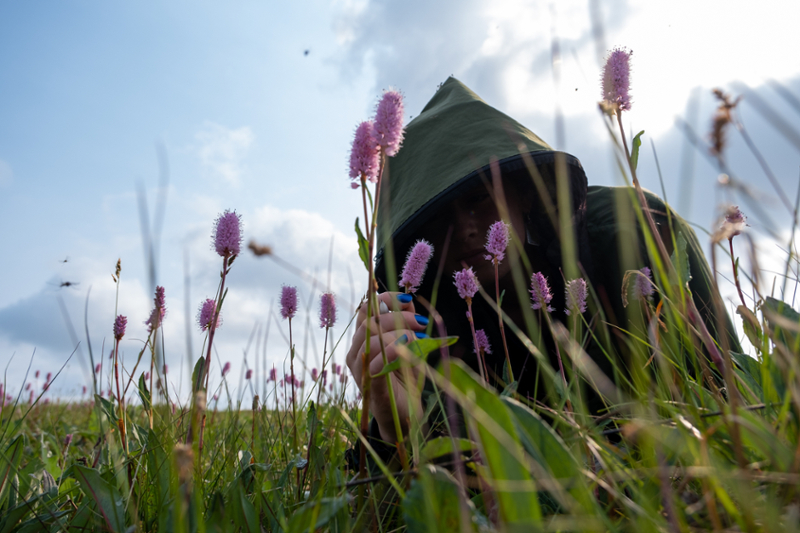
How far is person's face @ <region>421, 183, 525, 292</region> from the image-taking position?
3062mm

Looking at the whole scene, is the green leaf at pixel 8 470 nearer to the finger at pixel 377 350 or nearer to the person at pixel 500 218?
the finger at pixel 377 350

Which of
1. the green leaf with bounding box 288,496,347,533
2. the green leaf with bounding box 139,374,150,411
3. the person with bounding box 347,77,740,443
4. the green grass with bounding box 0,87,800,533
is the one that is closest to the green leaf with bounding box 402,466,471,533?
the green grass with bounding box 0,87,800,533

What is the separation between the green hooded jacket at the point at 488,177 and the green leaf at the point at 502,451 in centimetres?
210

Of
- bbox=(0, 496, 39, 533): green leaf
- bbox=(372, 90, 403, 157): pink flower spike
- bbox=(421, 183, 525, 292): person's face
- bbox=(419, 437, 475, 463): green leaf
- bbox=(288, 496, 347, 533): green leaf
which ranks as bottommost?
bbox=(0, 496, 39, 533): green leaf

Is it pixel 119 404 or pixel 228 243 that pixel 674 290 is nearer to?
pixel 228 243

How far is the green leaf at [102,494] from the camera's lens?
1.02 metres

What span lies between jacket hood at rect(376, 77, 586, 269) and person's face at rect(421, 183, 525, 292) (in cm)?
22

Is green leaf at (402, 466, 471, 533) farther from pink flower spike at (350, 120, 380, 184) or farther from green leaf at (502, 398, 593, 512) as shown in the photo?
pink flower spike at (350, 120, 380, 184)

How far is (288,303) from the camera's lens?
1764 millimetres

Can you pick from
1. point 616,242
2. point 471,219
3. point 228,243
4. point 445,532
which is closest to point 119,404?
point 228,243

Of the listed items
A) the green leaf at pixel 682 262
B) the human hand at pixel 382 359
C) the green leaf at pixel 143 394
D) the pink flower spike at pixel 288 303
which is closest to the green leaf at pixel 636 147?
the green leaf at pixel 682 262

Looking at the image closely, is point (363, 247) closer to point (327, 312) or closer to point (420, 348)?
point (420, 348)

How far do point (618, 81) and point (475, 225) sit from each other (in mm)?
1944

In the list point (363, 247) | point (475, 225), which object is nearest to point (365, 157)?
point (363, 247)
